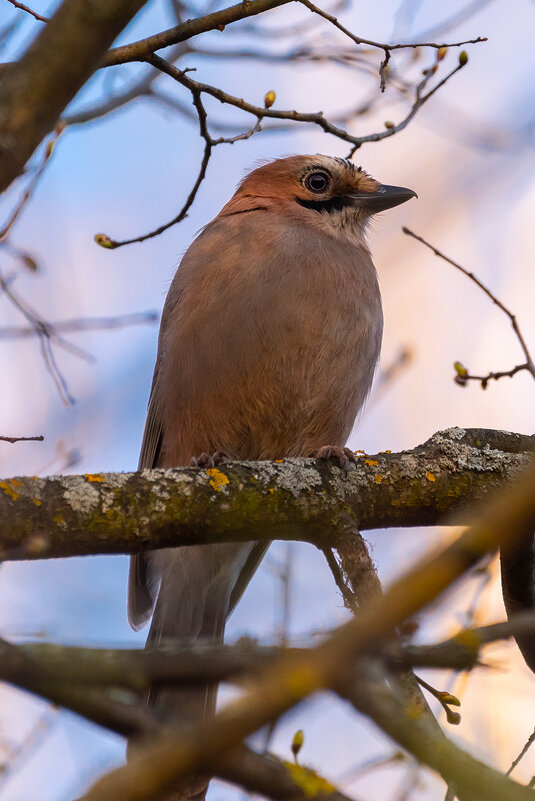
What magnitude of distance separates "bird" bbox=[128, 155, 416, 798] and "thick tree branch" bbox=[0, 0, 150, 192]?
2583mm

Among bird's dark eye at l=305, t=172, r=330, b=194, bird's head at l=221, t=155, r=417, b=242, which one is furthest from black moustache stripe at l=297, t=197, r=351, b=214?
bird's dark eye at l=305, t=172, r=330, b=194

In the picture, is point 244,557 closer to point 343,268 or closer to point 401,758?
point 343,268

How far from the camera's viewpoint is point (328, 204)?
20.8 feet

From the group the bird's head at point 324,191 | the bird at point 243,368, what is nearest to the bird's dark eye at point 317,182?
the bird's head at point 324,191

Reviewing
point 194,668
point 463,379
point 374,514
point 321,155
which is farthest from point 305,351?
point 194,668

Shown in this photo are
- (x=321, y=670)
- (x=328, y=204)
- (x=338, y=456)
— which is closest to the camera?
(x=321, y=670)

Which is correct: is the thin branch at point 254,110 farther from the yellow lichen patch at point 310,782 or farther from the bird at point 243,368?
the yellow lichen patch at point 310,782

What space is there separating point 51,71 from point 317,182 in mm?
4418

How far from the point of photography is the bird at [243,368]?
16.8 ft

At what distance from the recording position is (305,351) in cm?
514

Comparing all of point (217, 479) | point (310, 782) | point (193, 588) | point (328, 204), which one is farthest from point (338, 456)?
point (328, 204)

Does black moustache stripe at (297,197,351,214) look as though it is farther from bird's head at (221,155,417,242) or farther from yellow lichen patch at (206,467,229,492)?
yellow lichen patch at (206,467,229,492)

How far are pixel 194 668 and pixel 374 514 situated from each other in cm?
141

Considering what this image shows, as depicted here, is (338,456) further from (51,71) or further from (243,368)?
(51,71)
